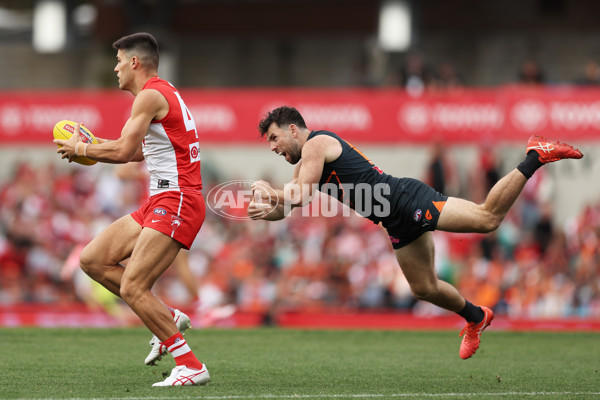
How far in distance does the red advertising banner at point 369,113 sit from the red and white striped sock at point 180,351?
10.4 metres

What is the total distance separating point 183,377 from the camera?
714cm

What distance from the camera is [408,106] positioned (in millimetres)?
17109

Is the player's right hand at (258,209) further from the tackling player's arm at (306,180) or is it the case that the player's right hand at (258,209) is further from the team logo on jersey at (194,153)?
the team logo on jersey at (194,153)

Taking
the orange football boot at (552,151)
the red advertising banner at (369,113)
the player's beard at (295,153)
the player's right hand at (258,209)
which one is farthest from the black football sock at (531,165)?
the red advertising banner at (369,113)

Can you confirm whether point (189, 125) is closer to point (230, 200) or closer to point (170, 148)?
point (170, 148)

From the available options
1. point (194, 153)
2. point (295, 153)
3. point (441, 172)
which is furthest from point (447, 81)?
point (194, 153)

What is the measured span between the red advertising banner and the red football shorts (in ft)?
32.9

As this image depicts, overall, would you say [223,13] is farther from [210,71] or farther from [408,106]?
[408,106]

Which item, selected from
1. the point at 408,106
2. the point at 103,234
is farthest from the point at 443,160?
the point at 103,234

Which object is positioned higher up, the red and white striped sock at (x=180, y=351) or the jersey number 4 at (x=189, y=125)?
the jersey number 4 at (x=189, y=125)

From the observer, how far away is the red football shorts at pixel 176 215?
7188 millimetres

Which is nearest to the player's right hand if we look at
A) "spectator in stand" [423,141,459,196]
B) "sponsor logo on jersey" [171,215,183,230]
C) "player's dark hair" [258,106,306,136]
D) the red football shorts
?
the red football shorts

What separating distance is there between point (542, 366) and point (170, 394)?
3.78 meters

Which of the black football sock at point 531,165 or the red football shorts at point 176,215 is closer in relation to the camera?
the red football shorts at point 176,215
